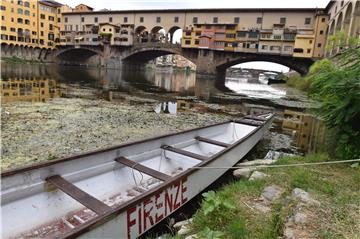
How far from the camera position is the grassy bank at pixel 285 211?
7.23 feet

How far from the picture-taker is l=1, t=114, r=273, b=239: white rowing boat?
2.37 metres

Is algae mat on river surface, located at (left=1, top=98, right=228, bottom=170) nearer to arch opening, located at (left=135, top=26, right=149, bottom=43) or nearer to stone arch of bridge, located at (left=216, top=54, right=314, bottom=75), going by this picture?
stone arch of bridge, located at (left=216, top=54, right=314, bottom=75)

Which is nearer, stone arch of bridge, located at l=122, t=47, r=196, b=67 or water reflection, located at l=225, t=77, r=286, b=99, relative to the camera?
water reflection, located at l=225, t=77, r=286, b=99

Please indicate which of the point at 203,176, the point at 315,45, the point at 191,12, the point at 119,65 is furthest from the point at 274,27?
the point at 203,176

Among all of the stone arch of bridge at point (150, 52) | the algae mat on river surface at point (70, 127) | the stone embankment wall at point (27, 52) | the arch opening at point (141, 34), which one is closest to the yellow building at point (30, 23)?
the stone embankment wall at point (27, 52)

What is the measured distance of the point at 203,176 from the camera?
12.2ft

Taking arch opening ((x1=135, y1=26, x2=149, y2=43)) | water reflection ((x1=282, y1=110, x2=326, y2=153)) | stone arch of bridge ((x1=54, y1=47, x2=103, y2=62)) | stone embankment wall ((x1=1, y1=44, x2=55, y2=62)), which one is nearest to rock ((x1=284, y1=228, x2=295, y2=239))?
water reflection ((x1=282, y1=110, x2=326, y2=153))

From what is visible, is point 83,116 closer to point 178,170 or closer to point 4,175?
point 178,170

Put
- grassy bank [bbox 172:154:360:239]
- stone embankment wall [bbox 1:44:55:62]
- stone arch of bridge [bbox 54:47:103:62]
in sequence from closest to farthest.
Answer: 1. grassy bank [bbox 172:154:360:239]
2. stone embankment wall [bbox 1:44:55:62]
3. stone arch of bridge [bbox 54:47:103:62]

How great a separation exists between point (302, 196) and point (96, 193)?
267cm

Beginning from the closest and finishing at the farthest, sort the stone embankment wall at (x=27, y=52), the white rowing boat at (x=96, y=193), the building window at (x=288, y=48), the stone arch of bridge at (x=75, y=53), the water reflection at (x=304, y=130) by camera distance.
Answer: the white rowing boat at (x=96, y=193), the water reflection at (x=304, y=130), the building window at (x=288, y=48), the stone embankment wall at (x=27, y=52), the stone arch of bridge at (x=75, y=53)

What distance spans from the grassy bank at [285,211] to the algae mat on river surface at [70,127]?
3833 millimetres

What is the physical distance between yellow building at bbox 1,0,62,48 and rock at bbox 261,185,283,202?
2483 inches

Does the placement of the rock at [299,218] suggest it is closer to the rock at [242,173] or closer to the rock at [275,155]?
the rock at [242,173]
